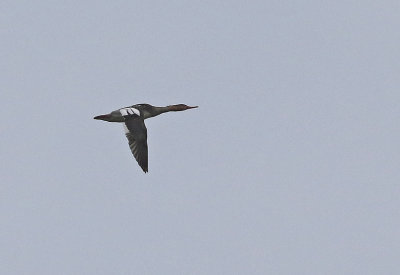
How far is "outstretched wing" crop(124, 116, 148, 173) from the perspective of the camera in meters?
42.1

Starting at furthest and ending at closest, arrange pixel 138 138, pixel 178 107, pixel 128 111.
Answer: pixel 178 107
pixel 128 111
pixel 138 138

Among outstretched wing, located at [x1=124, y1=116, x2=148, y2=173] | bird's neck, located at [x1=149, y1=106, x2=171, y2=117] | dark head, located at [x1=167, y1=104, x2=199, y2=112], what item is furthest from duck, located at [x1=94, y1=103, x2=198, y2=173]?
dark head, located at [x1=167, y1=104, x2=199, y2=112]

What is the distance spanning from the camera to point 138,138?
138ft

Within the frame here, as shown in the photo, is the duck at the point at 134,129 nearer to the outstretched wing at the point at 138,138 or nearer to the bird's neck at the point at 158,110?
the outstretched wing at the point at 138,138

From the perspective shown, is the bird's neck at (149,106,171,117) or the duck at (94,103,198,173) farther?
the bird's neck at (149,106,171,117)

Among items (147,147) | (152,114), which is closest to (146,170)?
(147,147)

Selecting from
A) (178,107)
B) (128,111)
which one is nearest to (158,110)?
(178,107)

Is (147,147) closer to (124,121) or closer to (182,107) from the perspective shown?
(124,121)

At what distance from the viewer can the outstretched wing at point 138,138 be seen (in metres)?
42.1

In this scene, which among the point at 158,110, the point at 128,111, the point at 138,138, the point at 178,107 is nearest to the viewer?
the point at 138,138

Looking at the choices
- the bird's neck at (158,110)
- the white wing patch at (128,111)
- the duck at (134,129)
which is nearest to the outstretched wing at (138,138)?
the duck at (134,129)

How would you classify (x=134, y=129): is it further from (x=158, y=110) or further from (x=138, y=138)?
(x=158, y=110)

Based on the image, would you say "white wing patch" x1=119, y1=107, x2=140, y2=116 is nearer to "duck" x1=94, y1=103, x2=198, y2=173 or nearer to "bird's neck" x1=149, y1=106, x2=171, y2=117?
"duck" x1=94, y1=103, x2=198, y2=173

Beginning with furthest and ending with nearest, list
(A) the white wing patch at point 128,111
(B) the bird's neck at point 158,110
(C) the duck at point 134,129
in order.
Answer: (B) the bird's neck at point 158,110 < (A) the white wing patch at point 128,111 < (C) the duck at point 134,129
